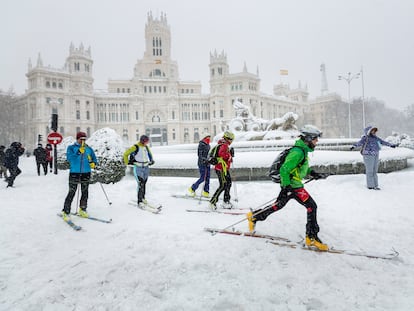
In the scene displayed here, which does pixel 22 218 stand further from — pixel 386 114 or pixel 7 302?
pixel 386 114

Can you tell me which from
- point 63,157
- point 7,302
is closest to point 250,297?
point 7,302

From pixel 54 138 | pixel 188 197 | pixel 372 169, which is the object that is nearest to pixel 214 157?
pixel 188 197

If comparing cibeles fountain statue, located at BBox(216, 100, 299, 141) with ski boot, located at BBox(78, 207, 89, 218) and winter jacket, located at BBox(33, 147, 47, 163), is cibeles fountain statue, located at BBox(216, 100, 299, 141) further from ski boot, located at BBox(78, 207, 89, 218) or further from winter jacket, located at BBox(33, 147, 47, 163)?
ski boot, located at BBox(78, 207, 89, 218)

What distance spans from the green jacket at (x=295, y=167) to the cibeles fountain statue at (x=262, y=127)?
10962mm

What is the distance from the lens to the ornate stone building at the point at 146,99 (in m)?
65.2

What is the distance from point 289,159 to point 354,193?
4.38m

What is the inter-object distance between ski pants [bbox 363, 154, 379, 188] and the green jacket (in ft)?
14.1

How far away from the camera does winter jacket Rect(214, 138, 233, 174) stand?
602 centimetres

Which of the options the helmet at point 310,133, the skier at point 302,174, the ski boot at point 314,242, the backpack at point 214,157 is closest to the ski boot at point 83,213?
the backpack at point 214,157

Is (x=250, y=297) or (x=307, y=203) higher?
(x=307, y=203)

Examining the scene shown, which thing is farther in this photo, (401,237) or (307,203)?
(401,237)

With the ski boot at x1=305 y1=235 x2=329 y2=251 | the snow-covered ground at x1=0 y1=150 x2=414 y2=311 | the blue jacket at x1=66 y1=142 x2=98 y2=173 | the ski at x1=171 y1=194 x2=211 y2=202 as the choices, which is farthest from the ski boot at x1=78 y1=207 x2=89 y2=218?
the ski boot at x1=305 y1=235 x2=329 y2=251

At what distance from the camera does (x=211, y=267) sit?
3441mm

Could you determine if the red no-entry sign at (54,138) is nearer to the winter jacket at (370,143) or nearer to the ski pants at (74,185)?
the ski pants at (74,185)
